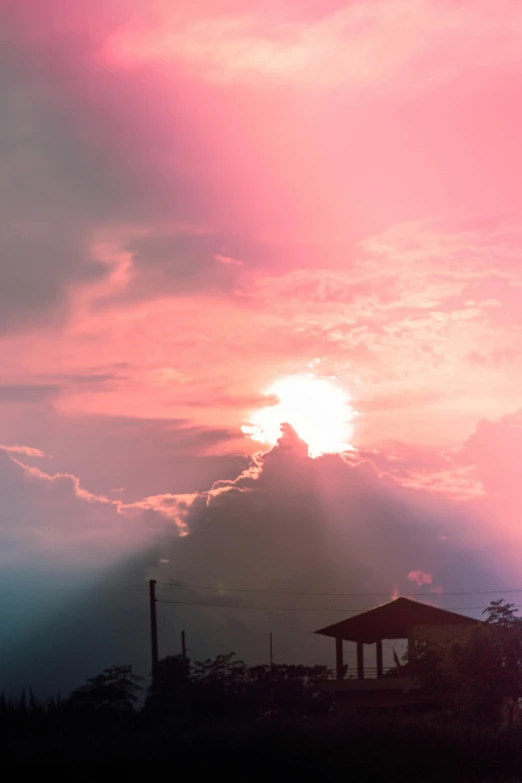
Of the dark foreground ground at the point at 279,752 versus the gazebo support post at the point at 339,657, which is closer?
the dark foreground ground at the point at 279,752

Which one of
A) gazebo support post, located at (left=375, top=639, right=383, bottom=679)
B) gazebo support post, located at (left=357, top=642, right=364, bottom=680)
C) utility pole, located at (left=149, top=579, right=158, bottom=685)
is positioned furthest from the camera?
gazebo support post, located at (left=357, top=642, right=364, bottom=680)

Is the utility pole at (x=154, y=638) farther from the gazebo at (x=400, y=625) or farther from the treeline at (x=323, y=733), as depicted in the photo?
the gazebo at (x=400, y=625)

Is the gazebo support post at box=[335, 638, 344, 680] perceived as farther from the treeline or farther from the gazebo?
the treeline

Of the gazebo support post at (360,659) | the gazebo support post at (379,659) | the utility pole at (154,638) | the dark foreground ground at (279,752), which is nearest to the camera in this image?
the dark foreground ground at (279,752)

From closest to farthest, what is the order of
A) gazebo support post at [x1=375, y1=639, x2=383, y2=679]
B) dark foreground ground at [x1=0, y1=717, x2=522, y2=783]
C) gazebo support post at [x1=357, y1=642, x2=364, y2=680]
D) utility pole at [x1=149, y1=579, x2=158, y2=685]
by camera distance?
dark foreground ground at [x1=0, y1=717, x2=522, y2=783], utility pole at [x1=149, y1=579, x2=158, y2=685], gazebo support post at [x1=375, y1=639, x2=383, y2=679], gazebo support post at [x1=357, y1=642, x2=364, y2=680]

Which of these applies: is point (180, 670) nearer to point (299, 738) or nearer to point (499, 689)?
point (499, 689)

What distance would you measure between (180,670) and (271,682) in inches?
228

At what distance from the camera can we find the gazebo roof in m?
60.2

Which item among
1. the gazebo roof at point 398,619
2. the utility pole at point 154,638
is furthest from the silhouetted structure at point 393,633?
the utility pole at point 154,638

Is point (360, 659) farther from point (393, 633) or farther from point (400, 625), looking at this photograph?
point (400, 625)

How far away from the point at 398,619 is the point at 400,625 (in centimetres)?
41

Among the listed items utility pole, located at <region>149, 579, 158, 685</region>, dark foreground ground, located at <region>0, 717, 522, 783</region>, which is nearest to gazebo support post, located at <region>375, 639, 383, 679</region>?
utility pole, located at <region>149, 579, 158, 685</region>

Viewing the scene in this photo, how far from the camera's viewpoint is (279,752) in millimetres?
30641

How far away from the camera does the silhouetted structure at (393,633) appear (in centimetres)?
5866
